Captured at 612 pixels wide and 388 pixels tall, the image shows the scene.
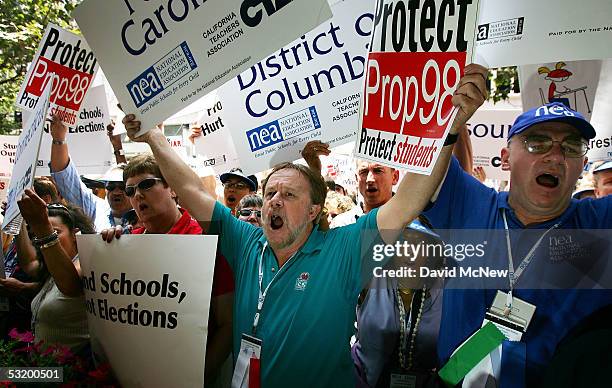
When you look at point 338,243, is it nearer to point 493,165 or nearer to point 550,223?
point 550,223

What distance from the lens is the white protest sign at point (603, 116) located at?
9.71 ft

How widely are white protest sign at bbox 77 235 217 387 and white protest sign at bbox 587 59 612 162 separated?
2.35m

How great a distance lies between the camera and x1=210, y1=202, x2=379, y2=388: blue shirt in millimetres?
2152

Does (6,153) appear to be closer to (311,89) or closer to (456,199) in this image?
(311,89)

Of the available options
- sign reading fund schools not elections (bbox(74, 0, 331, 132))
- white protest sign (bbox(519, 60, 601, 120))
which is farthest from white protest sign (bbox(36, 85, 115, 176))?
white protest sign (bbox(519, 60, 601, 120))

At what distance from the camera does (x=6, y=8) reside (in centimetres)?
643

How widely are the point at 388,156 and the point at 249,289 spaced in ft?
2.82

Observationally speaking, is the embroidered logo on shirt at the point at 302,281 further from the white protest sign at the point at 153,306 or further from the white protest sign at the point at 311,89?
the white protest sign at the point at 311,89

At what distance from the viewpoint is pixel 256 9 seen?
7.16ft

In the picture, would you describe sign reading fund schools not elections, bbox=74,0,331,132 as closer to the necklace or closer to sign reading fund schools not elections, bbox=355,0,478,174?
sign reading fund schools not elections, bbox=355,0,478,174

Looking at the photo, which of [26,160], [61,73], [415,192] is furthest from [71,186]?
[415,192]

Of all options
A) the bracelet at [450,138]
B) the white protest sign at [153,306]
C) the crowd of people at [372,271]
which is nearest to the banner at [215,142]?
the crowd of people at [372,271]

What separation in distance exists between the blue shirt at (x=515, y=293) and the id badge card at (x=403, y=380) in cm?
48

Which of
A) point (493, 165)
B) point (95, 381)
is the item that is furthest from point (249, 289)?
point (493, 165)
